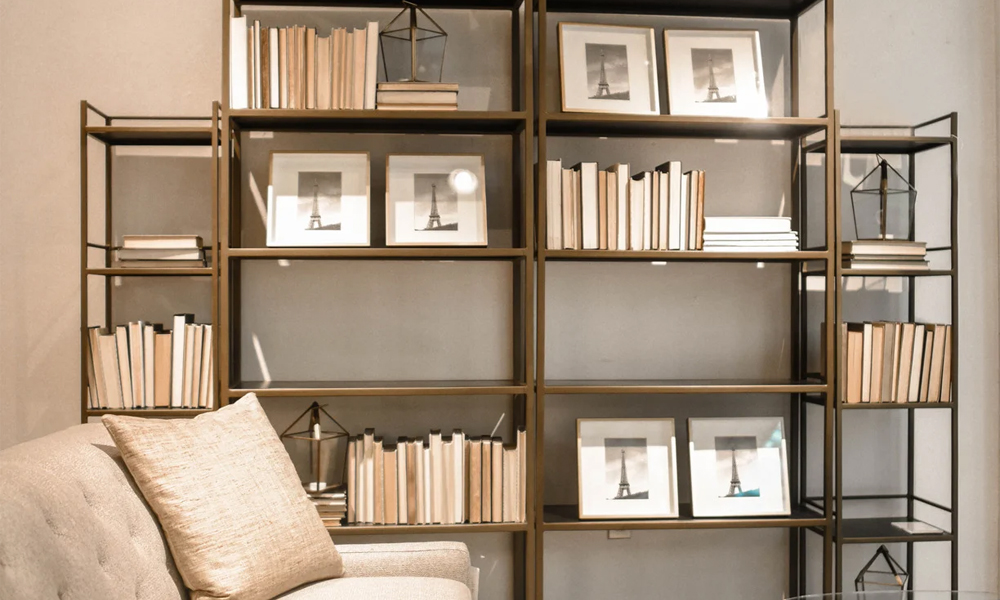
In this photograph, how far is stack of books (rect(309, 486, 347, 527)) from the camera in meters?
2.52

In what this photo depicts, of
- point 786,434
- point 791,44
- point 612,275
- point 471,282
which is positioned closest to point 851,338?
point 786,434

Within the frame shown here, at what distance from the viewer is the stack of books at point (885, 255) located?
271 centimetres

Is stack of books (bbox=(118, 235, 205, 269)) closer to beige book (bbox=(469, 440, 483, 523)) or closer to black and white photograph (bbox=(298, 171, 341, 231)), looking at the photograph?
black and white photograph (bbox=(298, 171, 341, 231))

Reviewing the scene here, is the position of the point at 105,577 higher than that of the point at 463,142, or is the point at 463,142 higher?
the point at 463,142

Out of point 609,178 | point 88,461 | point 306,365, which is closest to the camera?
point 88,461

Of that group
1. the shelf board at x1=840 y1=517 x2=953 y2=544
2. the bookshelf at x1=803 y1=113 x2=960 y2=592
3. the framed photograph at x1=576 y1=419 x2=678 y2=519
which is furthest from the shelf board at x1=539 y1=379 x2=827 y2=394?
the shelf board at x1=840 y1=517 x2=953 y2=544

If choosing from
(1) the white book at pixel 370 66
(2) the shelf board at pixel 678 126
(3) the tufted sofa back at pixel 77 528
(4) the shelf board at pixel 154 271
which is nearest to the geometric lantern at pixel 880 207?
(2) the shelf board at pixel 678 126

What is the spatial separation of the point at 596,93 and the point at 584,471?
4.09 feet

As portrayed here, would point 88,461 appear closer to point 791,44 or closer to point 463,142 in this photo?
point 463,142

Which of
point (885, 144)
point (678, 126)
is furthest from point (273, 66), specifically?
point (885, 144)

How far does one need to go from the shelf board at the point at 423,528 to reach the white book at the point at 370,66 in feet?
4.30

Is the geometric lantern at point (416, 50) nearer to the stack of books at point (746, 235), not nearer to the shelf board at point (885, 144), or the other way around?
the stack of books at point (746, 235)

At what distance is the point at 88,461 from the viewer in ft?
5.34

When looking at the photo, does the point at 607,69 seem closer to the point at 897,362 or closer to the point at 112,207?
the point at 897,362
